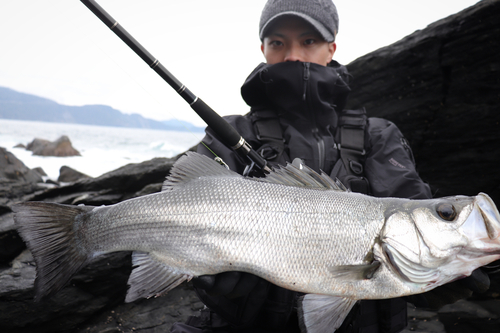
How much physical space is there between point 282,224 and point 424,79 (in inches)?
162

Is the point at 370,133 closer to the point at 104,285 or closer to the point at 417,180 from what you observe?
the point at 417,180

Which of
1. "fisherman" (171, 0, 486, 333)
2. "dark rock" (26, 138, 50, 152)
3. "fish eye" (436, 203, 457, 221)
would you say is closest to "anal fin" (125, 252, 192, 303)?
"fisherman" (171, 0, 486, 333)

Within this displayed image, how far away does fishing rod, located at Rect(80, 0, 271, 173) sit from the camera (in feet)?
7.32

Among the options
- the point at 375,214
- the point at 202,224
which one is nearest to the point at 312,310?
the point at 375,214

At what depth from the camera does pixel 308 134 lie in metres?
2.57

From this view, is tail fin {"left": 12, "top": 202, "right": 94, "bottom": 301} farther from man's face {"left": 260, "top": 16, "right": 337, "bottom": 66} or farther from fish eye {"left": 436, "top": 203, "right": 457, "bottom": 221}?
man's face {"left": 260, "top": 16, "right": 337, "bottom": 66}

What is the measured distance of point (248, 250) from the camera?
5.16 ft

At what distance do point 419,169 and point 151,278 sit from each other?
4371 millimetres

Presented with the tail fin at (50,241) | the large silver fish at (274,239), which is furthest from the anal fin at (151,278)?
the tail fin at (50,241)

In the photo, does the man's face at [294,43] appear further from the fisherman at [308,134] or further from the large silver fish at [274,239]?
the large silver fish at [274,239]

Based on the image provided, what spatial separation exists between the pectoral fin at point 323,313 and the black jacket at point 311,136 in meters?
0.52

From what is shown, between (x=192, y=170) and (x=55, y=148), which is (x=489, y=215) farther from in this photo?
(x=55, y=148)

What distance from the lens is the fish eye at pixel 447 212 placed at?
1482mm

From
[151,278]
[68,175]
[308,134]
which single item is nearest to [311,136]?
[308,134]
